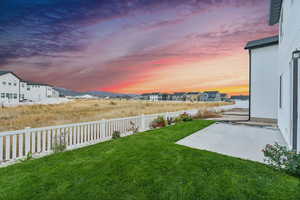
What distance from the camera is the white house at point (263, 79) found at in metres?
7.79

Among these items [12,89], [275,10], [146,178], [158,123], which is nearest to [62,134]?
[146,178]

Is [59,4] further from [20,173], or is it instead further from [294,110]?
[294,110]

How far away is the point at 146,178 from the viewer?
9.27 feet

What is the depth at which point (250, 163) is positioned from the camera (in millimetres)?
3408

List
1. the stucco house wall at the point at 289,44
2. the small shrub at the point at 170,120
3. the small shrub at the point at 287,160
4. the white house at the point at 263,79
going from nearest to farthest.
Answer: the small shrub at the point at 287,160 < the stucco house wall at the point at 289,44 < the white house at the point at 263,79 < the small shrub at the point at 170,120

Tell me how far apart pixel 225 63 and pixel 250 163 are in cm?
1120

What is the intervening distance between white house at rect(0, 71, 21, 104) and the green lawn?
103 feet

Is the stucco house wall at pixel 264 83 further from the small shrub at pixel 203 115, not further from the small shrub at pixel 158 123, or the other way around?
the small shrub at pixel 158 123

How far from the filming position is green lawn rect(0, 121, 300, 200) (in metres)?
2.39

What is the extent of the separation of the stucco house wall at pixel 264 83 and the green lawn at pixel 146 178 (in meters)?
5.98

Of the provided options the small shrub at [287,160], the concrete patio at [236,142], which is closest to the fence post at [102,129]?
the concrete patio at [236,142]

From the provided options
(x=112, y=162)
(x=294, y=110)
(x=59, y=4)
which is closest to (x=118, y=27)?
(x=59, y=4)

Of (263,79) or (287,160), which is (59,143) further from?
(263,79)

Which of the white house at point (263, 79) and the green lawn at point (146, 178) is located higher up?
the white house at point (263, 79)
